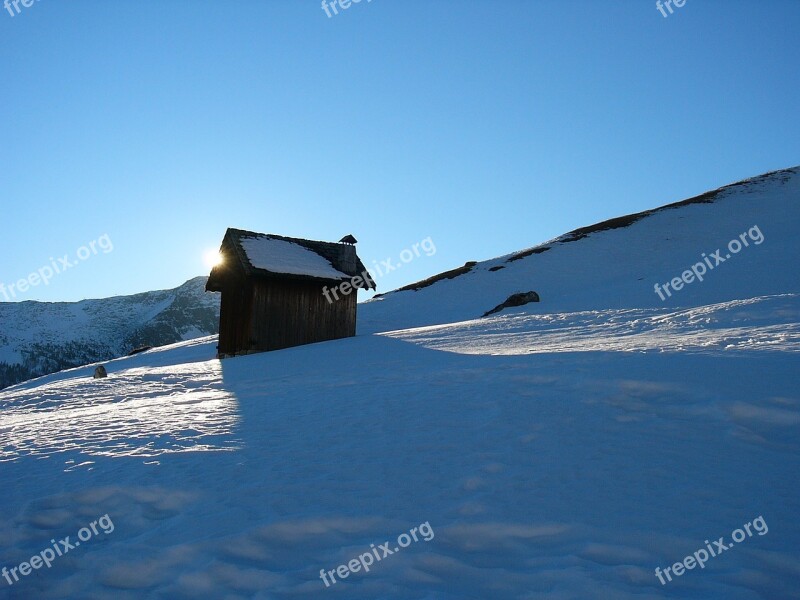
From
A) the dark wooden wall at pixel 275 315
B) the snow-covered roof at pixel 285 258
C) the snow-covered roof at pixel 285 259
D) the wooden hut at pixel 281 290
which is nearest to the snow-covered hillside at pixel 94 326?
the snow-covered roof at pixel 285 258

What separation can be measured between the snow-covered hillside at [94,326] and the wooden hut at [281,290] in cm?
9489

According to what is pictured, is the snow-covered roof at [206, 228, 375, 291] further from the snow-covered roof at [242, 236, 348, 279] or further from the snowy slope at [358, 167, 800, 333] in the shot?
the snowy slope at [358, 167, 800, 333]

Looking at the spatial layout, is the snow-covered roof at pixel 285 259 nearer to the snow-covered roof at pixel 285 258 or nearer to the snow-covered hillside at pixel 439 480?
the snow-covered roof at pixel 285 258

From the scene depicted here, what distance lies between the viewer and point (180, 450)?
682 centimetres

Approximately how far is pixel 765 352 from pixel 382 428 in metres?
7.24

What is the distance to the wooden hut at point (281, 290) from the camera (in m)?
24.0

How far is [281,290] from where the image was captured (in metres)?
24.7

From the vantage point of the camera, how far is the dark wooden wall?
78.7 ft

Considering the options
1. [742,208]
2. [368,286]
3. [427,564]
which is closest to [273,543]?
[427,564]

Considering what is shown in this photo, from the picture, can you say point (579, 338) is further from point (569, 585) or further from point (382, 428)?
point (569, 585)

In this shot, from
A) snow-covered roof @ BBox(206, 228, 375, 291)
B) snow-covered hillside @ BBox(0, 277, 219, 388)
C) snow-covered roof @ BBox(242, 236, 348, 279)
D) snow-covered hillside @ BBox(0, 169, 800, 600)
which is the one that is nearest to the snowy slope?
snow-covered roof @ BBox(206, 228, 375, 291)

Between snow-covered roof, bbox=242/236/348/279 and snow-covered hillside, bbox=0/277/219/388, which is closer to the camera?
snow-covered roof, bbox=242/236/348/279

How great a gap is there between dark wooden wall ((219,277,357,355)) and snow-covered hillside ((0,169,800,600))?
11412 mm

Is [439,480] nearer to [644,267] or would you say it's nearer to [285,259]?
[285,259]
